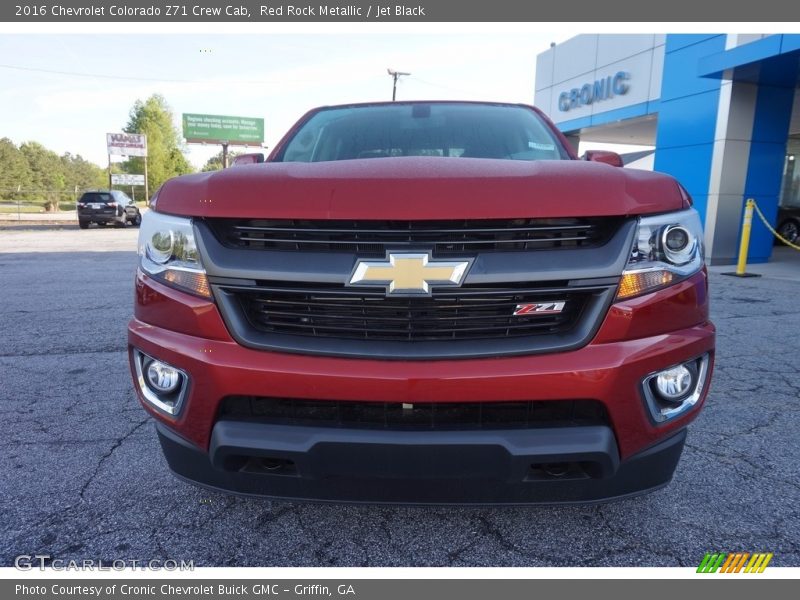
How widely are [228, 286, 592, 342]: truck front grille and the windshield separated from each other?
128cm

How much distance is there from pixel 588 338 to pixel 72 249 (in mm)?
14682

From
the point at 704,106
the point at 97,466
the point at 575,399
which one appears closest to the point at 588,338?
the point at 575,399

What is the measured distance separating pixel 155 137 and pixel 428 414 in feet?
217

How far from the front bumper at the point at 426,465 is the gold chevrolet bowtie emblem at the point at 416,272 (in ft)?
1.41

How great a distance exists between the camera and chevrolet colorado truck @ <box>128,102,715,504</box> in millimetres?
1501

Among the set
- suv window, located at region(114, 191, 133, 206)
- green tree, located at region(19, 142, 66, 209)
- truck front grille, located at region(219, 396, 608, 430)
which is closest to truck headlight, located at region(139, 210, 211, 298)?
truck front grille, located at region(219, 396, 608, 430)

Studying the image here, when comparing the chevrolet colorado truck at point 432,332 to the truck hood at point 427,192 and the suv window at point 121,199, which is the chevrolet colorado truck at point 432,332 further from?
the suv window at point 121,199

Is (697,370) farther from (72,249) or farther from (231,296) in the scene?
(72,249)

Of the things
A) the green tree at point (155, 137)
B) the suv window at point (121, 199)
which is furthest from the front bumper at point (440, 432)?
the green tree at point (155, 137)

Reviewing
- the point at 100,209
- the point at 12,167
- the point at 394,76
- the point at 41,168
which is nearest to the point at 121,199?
the point at 100,209

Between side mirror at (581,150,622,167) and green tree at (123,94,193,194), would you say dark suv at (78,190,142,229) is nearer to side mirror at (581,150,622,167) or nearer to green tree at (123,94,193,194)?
side mirror at (581,150,622,167)

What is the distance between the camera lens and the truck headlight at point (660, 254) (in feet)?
5.20

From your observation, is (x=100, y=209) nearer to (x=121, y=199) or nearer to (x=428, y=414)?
(x=121, y=199)

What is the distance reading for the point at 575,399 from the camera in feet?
4.95
